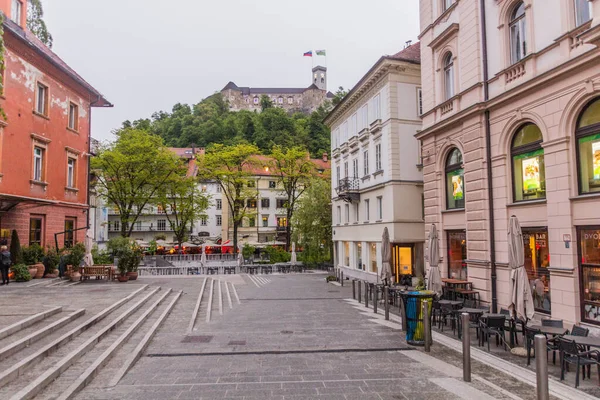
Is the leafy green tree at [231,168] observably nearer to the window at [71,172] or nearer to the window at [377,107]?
the window at [71,172]

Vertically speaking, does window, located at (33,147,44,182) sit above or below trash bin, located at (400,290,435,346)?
above

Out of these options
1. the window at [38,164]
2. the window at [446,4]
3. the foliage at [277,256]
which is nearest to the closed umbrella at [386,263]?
the window at [446,4]

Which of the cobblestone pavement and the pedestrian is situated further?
the pedestrian

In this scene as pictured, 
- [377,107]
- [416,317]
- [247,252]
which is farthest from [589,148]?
[247,252]

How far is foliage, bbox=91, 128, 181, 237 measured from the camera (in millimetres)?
34531

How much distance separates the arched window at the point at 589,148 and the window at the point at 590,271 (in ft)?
3.59

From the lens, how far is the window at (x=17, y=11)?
21242 millimetres

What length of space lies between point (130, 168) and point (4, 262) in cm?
1944

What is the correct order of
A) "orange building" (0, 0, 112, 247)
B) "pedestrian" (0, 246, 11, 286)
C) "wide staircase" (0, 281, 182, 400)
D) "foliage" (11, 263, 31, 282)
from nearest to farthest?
"wide staircase" (0, 281, 182, 400) < "pedestrian" (0, 246, 11, 286) < "foliage" (11, 263, 31, 282) < "orange building" (0, 0, 112, 247)

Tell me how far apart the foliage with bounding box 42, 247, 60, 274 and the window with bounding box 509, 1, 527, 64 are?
21.4 meters

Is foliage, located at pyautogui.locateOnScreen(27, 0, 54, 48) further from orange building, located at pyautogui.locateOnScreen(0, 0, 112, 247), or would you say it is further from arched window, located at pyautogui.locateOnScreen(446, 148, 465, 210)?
arched window, located at pyautogui.locateOnScreen(446, 148, 465, 210)

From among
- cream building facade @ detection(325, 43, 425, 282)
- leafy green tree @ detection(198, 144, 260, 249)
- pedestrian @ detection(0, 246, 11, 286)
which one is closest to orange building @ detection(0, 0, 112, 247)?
pedestrian @ detection(0, 246, 11, 286)

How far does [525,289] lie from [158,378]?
802 cm

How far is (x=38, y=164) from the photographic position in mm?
21297
